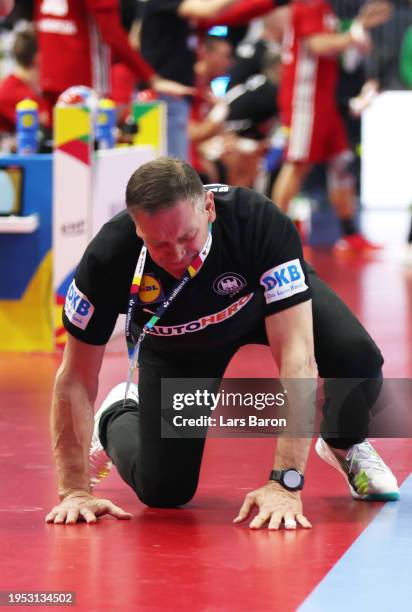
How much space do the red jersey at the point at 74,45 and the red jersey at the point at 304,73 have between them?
2.16 meters

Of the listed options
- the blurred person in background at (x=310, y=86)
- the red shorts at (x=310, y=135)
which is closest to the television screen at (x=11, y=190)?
the blurred person in background at (x=310, y=86)

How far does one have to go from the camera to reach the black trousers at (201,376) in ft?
12.3

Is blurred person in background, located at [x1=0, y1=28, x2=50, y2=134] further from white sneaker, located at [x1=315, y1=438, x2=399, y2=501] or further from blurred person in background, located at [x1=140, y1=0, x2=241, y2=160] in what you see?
white sneaker, located at [x1=315, y1=438, x2=399, y2=501]

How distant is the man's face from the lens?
3.21 metres

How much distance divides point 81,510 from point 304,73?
22.2 ft

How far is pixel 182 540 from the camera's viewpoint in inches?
135

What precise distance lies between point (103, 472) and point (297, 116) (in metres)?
6.21

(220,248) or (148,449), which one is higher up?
(220,248)

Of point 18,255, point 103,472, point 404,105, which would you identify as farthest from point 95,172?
point 404,105

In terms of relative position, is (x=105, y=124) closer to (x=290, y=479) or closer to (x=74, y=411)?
(x=74, y=411)

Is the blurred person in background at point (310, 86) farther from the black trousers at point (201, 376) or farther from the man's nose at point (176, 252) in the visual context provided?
the man's nose at point (176, 252)

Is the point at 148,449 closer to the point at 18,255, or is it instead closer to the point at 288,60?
the point at 18,255

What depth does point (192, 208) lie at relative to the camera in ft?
10.7

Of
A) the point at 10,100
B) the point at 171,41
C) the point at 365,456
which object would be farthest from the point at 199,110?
the point at 365,456
